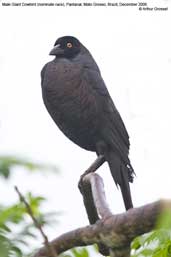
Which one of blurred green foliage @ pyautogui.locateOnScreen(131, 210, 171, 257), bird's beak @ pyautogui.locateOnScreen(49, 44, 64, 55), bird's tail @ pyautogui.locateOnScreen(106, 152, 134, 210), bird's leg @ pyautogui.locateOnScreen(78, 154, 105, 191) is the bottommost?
bird's tail @ pyautogui.locateOnScreen(106, 152, 134, 210)

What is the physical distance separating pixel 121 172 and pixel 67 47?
3.37 ft

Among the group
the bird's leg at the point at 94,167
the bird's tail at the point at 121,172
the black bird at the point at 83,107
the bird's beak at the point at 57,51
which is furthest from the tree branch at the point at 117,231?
the bird's beak at the point at 57,51

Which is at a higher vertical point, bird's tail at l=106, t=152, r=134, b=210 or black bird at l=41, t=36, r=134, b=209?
black bird at l=41, t=36, r=134, b=209

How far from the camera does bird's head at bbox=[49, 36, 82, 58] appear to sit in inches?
165

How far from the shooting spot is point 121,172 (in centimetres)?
356

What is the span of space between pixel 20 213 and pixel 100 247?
59 cm

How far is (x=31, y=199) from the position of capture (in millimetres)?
1701

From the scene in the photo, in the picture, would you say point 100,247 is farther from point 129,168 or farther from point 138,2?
point 138,2

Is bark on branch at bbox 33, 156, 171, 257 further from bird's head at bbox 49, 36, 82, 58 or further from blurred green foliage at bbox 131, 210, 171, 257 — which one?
bird's head at bbox 49, 36, 82, 58

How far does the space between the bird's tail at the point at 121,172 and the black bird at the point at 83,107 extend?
0.19ft

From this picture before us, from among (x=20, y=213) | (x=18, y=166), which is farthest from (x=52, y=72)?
(x=18, y=166)

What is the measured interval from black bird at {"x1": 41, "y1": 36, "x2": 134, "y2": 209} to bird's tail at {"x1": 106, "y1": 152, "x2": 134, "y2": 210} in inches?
2.3

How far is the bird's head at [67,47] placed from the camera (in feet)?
13.7

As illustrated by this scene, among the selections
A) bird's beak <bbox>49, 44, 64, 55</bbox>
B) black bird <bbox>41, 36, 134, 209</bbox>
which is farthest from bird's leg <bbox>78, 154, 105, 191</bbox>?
bird's beak <bbox>49, 44, 64, 55</bbox>
